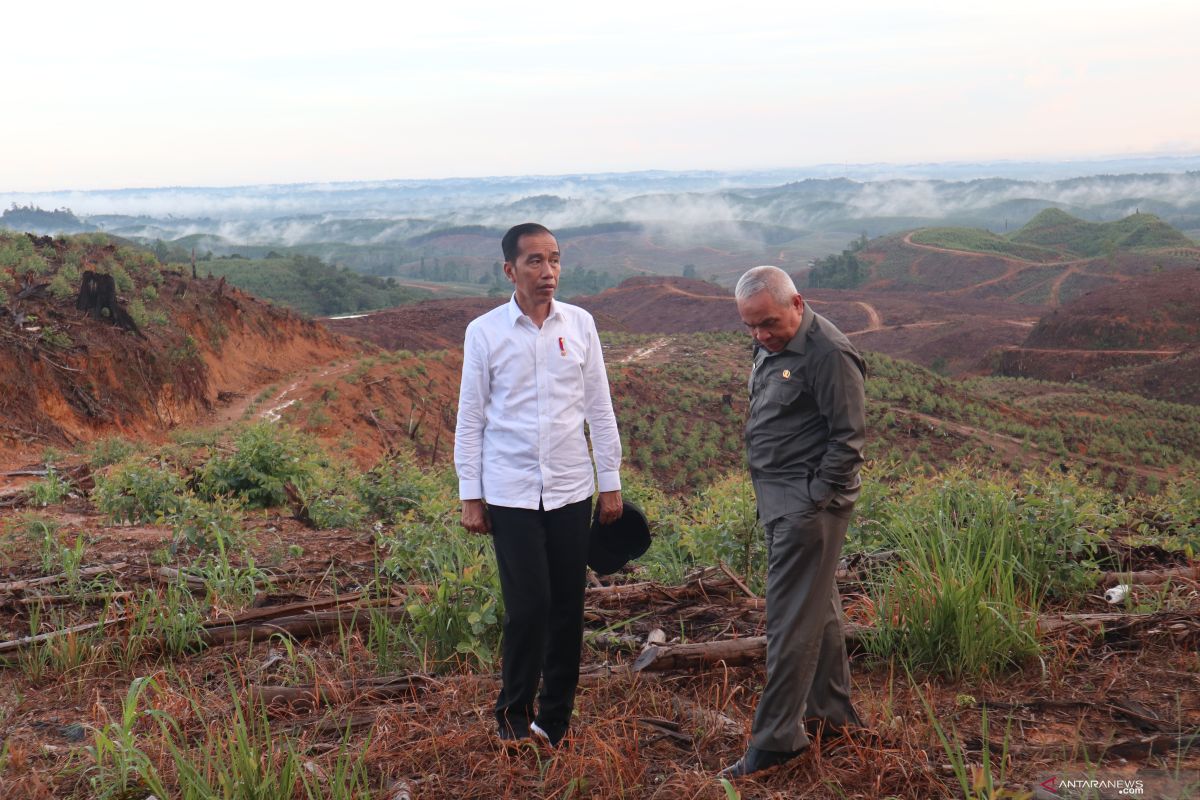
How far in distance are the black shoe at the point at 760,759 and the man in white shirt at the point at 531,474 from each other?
575 millimetres

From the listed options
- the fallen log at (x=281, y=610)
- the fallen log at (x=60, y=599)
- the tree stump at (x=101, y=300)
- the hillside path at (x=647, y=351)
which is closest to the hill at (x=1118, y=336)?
the hillside path at (x=647, y=351)

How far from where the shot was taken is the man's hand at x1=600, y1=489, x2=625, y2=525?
2.93m

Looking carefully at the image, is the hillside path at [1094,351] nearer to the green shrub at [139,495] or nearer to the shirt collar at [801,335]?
the green shrub at [139,495]

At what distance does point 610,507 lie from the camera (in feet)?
9.69

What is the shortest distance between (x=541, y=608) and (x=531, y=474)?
1.30 ft

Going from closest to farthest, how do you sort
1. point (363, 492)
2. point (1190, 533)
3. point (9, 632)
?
point (9, 632), point (1190, 533), point (363, 492)

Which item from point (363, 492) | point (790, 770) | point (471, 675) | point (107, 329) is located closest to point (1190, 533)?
point (790, 770)

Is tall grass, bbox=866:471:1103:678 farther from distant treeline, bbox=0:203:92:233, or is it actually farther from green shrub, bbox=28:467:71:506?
distant treeline, bbox=0:203:92:233

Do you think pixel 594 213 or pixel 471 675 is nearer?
pixel 471 675

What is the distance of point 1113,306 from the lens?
34.8 meters

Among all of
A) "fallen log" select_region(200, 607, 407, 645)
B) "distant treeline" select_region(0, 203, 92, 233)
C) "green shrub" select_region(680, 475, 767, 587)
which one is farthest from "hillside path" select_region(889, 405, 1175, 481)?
"distant treeline" select_region(0, 203, 92, 233)

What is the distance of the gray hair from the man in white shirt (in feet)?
1.81

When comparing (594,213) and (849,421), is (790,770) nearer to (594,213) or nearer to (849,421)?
(849,421)

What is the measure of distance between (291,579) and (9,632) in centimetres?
116
